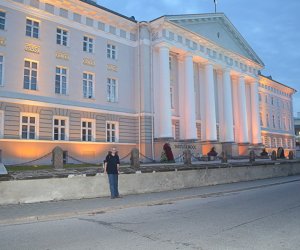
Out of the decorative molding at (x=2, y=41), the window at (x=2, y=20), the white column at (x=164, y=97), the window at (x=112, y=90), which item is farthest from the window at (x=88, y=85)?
the window at (x=2, y=20)

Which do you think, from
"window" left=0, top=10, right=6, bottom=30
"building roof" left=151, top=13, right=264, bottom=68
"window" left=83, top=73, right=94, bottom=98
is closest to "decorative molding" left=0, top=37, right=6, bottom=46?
"window" left=0, top=10, right=6, bottom=30

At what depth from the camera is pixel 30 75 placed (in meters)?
25.0

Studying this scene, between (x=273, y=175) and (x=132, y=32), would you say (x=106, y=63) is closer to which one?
(x=132, y=32)

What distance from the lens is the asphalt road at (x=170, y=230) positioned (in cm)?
637

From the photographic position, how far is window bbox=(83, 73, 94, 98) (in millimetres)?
28703

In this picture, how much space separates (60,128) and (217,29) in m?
24.3

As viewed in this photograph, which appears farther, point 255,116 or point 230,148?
point 255,116

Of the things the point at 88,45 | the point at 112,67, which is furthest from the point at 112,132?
the point at 88,45

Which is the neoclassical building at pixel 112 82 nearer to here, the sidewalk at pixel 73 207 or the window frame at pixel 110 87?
the window frame at pixel 110 87

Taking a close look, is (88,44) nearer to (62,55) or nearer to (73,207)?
(62,55)

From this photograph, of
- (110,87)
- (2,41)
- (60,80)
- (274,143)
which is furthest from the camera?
(274,143)

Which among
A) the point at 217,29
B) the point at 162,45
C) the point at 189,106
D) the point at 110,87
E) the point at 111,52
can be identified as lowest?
the point at 189,106

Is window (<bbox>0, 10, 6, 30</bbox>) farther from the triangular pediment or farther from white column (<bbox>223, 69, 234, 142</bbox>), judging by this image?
white column (<bbox>223, 69, 234, 142</bbox>)

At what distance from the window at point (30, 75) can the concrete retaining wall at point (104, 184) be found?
14.0 metres
